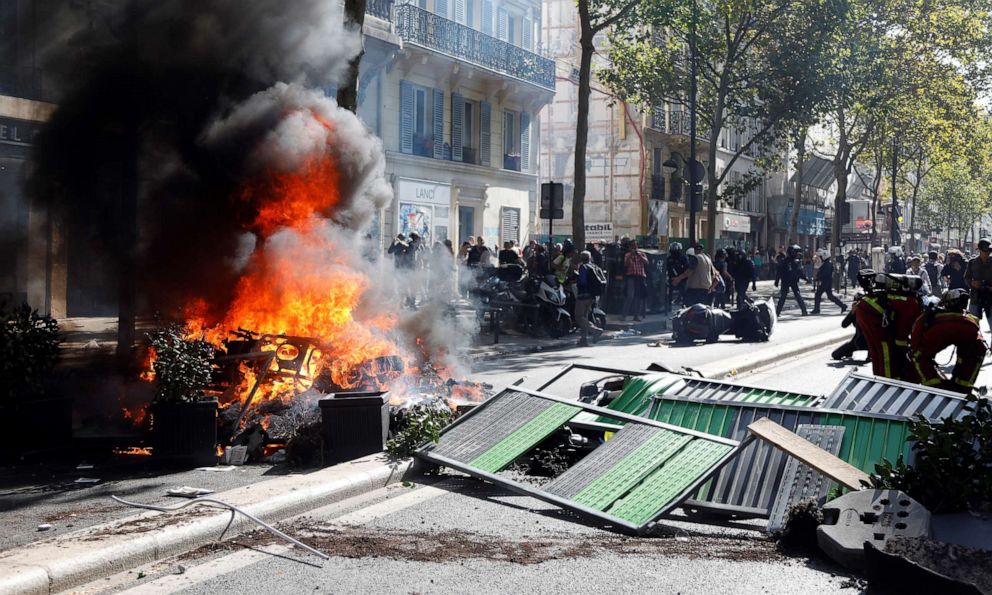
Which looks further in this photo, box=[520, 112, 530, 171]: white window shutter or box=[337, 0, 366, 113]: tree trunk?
box=[520, 112, 530, 171]: white window shutter

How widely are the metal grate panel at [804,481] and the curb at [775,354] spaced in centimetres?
439

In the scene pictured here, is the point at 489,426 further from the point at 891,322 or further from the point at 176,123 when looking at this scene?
the point at 176,123

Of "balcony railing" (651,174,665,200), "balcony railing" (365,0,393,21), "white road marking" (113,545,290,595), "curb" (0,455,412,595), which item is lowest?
"white road marking" (113,545,290,595)

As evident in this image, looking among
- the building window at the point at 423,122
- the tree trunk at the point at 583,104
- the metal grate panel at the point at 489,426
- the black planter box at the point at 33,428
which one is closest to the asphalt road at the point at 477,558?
the metal grate panel at the point at 489,426

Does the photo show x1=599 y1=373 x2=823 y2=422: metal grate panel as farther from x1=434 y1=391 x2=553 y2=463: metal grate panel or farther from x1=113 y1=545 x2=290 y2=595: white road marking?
x1=113 y1=545 x2=290 y2=595: white road marking

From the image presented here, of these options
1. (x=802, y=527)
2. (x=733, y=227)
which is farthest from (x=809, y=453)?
(x=733, y=227)

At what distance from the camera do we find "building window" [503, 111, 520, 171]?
33.3m

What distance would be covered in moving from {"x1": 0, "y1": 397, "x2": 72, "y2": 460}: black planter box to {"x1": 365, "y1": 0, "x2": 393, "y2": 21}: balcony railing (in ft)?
63.5

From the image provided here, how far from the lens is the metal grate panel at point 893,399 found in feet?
19.0

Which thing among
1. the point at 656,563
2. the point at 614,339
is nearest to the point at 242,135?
the point at 656,563

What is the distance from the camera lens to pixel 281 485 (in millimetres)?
5789

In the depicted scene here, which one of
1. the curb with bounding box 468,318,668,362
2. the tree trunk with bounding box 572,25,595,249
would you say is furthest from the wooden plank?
the tree trunk with bounding box 572,25,595,249

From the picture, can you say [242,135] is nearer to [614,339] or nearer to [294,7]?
[294,7]

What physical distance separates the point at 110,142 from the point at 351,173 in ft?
9.02
